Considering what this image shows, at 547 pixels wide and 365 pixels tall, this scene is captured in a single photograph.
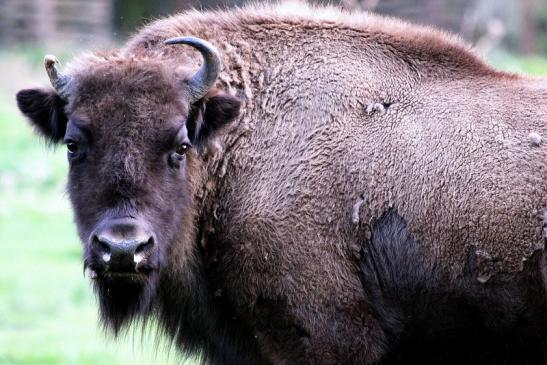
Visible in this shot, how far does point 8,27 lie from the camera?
94.8ft

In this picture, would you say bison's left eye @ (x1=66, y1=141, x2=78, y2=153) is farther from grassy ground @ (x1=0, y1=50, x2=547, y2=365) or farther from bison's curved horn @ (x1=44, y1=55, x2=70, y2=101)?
grassy ground @ (x1=0, y1=50, x2=547, y2=365)

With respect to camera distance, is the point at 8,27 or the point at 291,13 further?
the point at 8,27

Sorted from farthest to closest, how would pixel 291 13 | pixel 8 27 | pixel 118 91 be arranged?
1. pixel 8 27
2. pixel 291 13
3. pixel 118 91

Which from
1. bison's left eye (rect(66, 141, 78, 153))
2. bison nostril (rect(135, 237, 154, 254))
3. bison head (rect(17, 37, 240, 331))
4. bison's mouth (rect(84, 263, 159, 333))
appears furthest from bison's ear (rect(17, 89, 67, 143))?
bison nostril (rect(135, 237, 154, 254))

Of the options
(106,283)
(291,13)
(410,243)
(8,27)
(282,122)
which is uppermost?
(291,13)

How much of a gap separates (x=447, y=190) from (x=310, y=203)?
0.87 m

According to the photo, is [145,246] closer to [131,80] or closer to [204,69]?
[131,80]

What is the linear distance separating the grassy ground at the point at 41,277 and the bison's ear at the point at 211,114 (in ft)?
5.15

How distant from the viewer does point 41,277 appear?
13.1 meters

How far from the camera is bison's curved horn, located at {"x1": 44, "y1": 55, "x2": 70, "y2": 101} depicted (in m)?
6.46

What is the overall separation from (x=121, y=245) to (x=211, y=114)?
1.16m

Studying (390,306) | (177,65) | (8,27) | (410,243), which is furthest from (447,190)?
(8,27)

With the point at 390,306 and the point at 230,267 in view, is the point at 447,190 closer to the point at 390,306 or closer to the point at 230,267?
the point at 390,306

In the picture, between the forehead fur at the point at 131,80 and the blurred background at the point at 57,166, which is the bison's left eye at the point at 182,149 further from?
the blurred background at the point at 57,166
